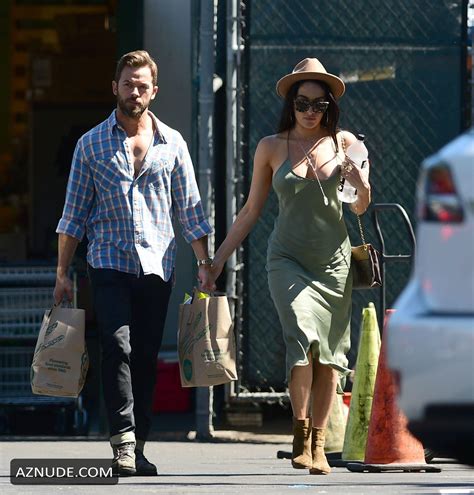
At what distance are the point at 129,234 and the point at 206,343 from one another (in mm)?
660

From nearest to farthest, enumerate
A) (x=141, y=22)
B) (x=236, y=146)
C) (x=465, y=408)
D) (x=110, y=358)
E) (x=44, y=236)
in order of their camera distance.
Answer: (x=465, y=408)
(x=110, y=358)
(x=236, y=146)
(x=141, y=22)
(x=44, y=236)

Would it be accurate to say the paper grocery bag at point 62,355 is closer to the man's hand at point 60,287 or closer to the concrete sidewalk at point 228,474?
the man's hand at point 60,287

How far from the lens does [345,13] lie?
10.7m

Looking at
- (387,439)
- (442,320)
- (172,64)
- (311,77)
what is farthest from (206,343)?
(172,64)

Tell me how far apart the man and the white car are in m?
3.28

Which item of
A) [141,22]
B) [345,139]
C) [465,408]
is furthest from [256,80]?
[465,408]

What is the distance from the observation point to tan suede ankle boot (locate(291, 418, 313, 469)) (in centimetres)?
800

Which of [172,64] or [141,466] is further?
[172,64]

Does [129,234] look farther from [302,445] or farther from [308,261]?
[302,445]

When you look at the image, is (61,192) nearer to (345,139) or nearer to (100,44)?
(100,44)

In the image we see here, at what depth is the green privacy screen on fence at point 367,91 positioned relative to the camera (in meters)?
10.6

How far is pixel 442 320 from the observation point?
4777mm

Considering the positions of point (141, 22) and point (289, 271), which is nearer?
point (289, 271)

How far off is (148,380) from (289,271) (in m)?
0.90
